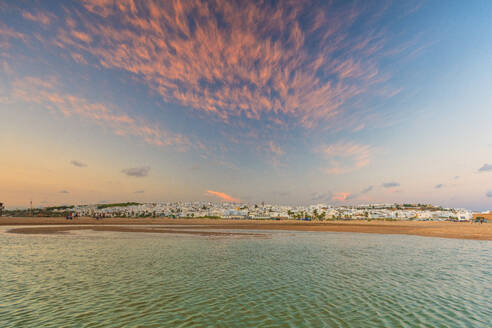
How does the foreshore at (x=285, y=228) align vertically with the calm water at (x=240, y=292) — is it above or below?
below

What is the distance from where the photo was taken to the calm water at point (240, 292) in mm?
10938

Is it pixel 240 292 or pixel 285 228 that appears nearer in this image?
pixel 240 292

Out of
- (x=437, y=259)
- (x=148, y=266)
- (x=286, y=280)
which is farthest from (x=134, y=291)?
(x=437, y=259)

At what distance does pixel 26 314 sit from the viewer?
11133 mm

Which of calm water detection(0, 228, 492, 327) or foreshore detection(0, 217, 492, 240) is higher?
calm water detection(0, 228, 492, 327)

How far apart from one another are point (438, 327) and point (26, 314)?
1872 cm

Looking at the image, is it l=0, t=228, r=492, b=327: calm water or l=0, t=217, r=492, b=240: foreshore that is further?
l=0, t=217, r=492, b=240: foreshore

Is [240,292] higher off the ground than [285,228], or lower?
higher

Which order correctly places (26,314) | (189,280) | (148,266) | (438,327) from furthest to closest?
(148,266)
(189,280)
(26,314)
(438,327)

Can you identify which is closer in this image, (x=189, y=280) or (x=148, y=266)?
(x=189, y=280)

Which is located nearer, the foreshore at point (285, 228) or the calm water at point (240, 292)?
the calm water at point (240, 292)

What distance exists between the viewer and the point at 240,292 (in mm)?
14562

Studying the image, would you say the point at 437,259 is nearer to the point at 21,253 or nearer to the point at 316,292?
the point at 316,292

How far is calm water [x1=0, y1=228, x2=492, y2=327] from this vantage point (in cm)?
1094
